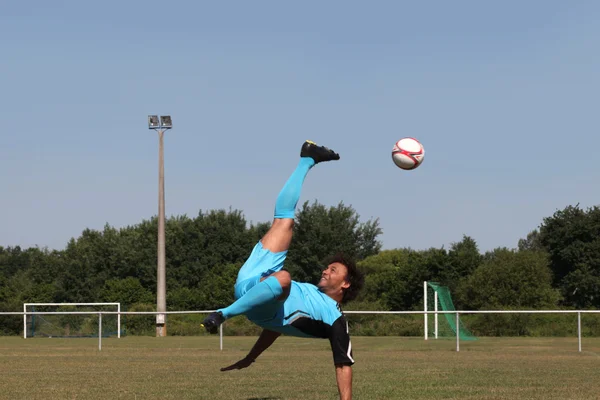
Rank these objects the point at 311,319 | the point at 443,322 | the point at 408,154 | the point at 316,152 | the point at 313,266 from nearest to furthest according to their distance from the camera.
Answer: the point at 311,319, the point at 316,152, the point at 408,154, the point at 443,322, the point at 313,266

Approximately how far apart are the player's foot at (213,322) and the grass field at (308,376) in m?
3.29

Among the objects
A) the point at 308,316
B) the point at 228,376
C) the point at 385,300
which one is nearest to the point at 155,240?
the point at 385,300

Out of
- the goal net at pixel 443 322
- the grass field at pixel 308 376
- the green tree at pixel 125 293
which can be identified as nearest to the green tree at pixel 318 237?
the green tree at pixel 125 293

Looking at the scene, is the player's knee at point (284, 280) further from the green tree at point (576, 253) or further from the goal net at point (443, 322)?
the green tree at point (576, 253)

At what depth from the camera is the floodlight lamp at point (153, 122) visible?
1800 inches

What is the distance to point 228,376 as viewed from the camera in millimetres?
15195

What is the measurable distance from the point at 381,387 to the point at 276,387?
1.54 metres

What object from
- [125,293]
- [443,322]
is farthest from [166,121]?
[443,322]

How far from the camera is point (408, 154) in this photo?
1201 cm

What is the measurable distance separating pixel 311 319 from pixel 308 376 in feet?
20.5

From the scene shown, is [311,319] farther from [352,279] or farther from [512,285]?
[512,285]

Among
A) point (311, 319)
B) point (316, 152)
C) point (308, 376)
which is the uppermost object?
point (316, 152)

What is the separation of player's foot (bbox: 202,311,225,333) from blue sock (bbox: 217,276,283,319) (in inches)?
5.5

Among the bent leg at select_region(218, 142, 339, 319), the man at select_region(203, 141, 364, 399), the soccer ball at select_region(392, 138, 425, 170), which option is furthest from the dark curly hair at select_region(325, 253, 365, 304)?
the soccer ball at select_region(392, 138, 425, 170)
